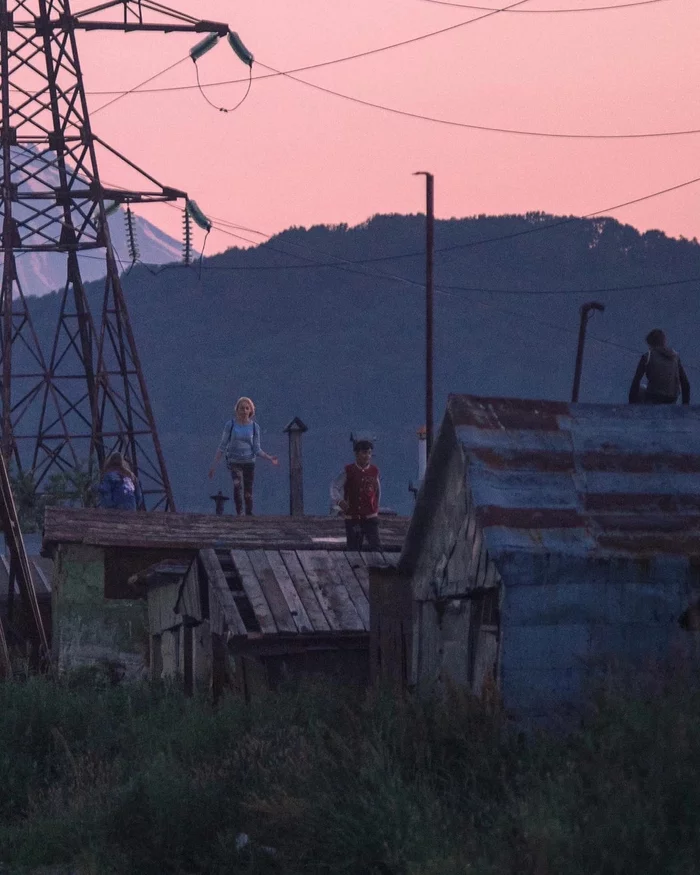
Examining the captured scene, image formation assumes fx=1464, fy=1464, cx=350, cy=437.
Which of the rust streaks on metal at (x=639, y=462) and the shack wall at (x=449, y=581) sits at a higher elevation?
the rust streaks on metal at (x=639, y=462)

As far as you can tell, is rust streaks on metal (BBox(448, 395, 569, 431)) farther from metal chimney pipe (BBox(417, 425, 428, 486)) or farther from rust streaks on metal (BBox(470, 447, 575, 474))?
metal chimney pipe (BBox(417, 425, 428, 486))

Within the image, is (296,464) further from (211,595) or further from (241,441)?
(211,595)

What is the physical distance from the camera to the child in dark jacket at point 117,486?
20.3 metres

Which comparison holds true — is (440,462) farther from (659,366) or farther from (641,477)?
(659,366)

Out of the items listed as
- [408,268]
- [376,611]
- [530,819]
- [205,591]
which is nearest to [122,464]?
[205,591]

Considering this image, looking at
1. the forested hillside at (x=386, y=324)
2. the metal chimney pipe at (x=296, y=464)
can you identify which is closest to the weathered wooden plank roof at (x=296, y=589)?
the metal chimney pipe at (x=296, y=464)

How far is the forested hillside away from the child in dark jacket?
12662cm

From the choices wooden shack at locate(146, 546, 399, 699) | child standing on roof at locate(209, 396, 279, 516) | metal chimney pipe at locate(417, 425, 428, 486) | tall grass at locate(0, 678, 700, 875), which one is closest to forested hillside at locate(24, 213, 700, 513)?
metal chimney pipe at locate(417, 425, 428, 486)

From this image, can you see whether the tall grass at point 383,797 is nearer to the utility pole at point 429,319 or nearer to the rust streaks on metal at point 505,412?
the rust streaks on metal at point 505,412

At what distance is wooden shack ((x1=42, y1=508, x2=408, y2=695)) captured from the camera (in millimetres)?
16000

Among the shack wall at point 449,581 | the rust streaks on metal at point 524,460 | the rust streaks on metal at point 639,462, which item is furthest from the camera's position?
the rust streaks on metal at point 639,462

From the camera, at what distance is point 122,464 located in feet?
66.2

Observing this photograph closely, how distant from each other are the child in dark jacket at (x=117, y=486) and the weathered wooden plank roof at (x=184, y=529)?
7.0 inches

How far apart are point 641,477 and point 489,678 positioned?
2.00 m
